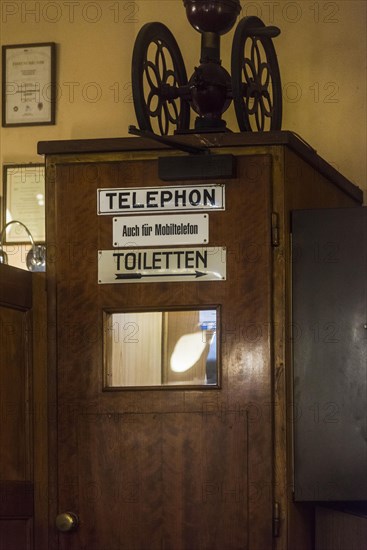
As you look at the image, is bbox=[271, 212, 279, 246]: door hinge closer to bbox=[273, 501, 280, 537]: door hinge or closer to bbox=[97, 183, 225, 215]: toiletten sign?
bbox=[97, 183, 225, 215]: toiletten sign

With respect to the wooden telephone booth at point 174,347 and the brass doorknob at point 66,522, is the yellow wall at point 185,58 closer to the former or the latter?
the wooden telephone booth at point 174,347

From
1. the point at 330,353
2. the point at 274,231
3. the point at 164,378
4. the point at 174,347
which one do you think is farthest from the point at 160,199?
the point at 330,353

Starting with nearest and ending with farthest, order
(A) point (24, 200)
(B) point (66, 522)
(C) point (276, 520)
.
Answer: (C) point (276, 520), (B) point (66, 522), (A) point (24, 200)

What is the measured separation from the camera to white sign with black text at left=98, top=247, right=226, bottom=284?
386 centimetres

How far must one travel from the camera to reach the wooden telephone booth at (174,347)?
12.4 ft

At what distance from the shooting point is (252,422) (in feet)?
12.4

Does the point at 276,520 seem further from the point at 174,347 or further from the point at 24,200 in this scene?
the point at 24,200

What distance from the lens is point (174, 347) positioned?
3838mm

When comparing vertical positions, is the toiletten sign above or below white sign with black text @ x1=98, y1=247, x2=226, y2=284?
above

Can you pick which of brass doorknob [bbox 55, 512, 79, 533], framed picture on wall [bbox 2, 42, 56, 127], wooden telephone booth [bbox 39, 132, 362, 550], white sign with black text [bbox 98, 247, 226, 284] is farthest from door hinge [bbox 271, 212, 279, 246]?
framed picture on wall [bbox 2, 42, 56, 127]

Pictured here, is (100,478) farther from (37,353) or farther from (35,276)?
(35,276)

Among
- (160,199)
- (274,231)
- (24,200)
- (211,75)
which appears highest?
(211,75)

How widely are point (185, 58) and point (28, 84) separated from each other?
29.2 inches

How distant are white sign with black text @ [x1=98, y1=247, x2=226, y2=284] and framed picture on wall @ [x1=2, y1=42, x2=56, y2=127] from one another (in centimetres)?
132
